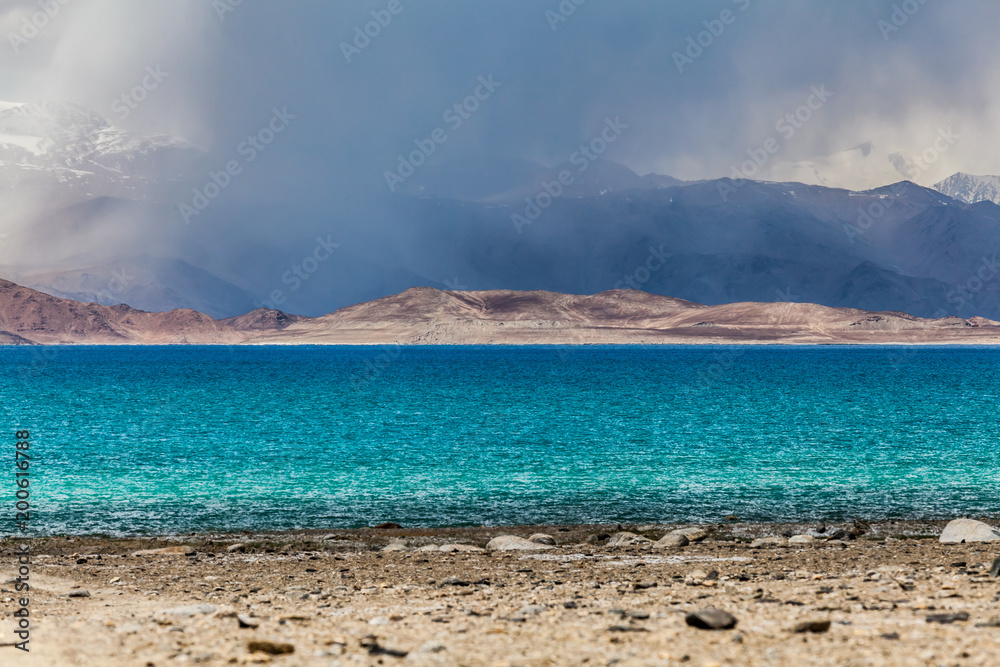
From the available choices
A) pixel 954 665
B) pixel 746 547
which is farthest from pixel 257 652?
pixel 746 547

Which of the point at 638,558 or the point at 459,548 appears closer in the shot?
the point at 638,558

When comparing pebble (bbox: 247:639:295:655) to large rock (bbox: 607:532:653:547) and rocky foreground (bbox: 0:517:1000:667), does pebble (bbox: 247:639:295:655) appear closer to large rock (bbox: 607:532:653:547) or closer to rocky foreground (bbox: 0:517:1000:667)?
rocky foreground (bbox: 0:517:1000:667)

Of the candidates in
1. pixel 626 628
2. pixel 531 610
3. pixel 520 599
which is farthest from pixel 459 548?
pixel 626 628

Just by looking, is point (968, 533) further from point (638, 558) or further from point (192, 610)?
point (192, 610)

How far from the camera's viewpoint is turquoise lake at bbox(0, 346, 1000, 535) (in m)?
24.6

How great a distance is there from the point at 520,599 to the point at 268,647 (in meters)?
4.24

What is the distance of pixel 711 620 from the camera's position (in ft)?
29.7

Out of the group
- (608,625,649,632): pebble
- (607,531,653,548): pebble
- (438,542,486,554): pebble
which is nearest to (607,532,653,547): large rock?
(607,531,653,548): pebble

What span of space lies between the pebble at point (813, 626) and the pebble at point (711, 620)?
0.65m

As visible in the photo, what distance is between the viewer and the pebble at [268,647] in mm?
8523

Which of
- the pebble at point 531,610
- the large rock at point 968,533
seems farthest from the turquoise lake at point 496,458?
the pebble at point 531,610

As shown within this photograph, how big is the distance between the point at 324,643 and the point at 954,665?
237 inches

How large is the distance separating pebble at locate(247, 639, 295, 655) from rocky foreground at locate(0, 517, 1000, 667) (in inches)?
0.5

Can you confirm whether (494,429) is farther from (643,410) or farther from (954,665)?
(954,665)
